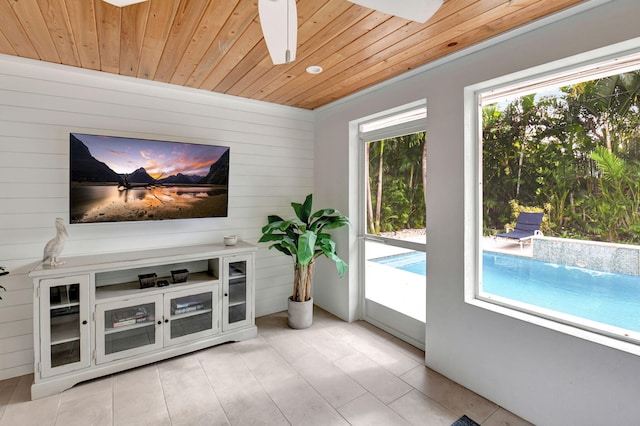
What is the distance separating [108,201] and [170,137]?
0.82m

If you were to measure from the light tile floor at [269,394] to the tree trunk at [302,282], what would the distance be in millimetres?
570

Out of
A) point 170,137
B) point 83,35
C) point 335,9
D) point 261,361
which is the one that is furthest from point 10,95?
point 261,361

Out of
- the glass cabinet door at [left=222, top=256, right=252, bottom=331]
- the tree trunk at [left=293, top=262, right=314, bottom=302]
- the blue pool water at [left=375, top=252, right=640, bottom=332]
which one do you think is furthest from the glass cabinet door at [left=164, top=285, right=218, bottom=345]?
the blue pool water at [left=375, top=252, right=640, bottom=332]

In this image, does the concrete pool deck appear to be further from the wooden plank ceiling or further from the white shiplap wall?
the wooden plank ceiling

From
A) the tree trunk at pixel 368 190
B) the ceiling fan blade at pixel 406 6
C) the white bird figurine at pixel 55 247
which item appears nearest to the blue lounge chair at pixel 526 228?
the tree trunk at pixel 368 190

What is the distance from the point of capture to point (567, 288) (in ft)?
6.43

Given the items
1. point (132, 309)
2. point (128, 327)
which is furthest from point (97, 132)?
point (128, 327)

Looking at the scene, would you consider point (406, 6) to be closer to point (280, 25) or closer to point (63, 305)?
point (280, 25)

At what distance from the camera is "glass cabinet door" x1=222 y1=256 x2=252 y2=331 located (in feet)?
9.62

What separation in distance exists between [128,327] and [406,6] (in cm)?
285

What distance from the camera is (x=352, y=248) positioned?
3.48 meters

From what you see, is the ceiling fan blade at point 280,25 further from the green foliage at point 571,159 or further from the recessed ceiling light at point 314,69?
the green foliage at point 571,159

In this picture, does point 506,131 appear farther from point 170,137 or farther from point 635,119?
point 170,137

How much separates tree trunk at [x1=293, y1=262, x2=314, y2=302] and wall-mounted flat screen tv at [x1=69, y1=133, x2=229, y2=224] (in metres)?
0.98
